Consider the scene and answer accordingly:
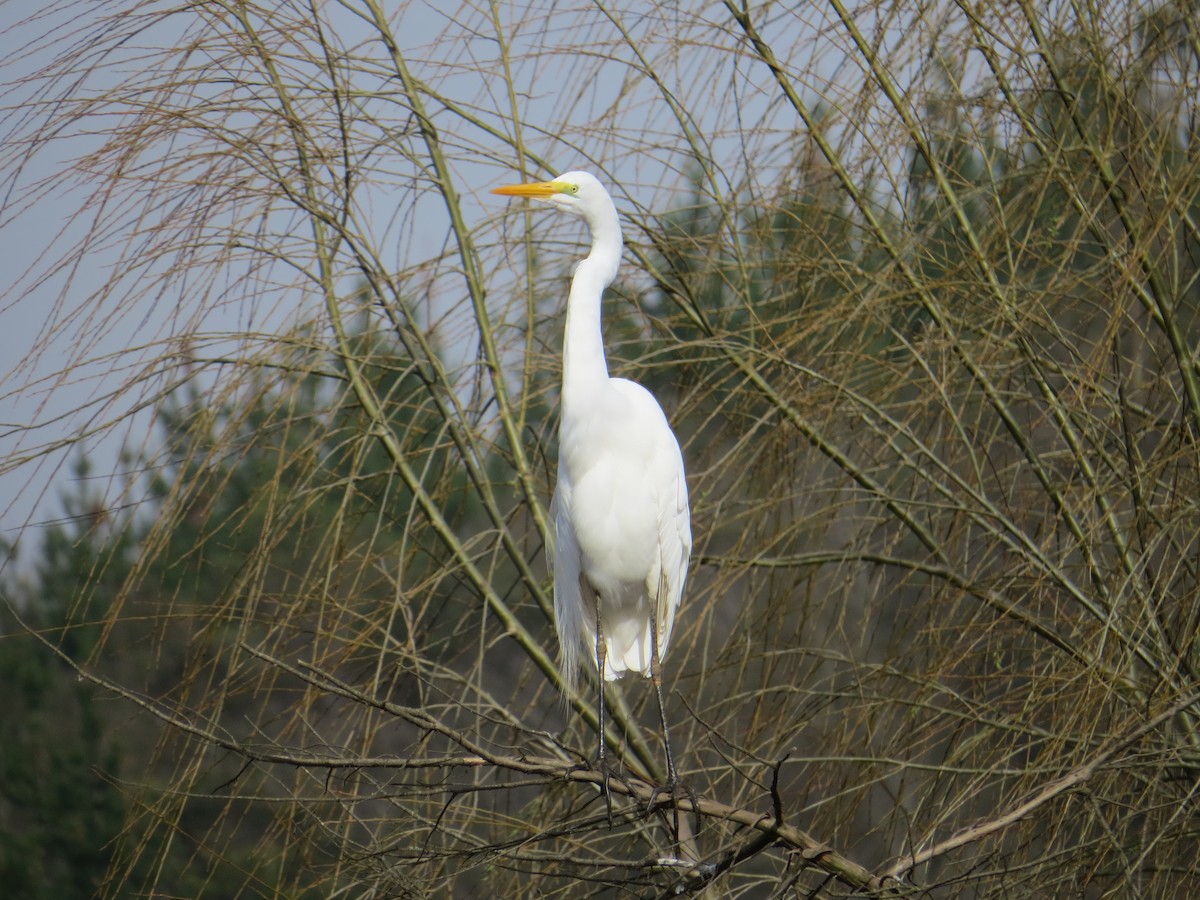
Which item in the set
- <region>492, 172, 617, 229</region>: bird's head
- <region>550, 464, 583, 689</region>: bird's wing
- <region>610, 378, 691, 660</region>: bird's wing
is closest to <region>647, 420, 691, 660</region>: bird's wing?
<region>610, 378, 691, 660</region>: bird's wing

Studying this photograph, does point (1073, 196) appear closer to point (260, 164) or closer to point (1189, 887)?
point (1189, 887)

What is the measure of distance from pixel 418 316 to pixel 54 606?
801cm

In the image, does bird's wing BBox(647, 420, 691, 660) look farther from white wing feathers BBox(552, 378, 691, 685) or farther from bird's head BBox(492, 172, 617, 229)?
bird's head BBox(492, 172, 617, 229)

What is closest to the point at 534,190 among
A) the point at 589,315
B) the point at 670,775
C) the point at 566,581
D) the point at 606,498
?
the point at 589,315

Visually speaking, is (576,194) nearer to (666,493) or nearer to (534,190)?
(534,190)

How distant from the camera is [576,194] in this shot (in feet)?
8.66

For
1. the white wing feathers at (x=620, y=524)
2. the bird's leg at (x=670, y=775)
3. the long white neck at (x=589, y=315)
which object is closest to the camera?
the bird's leg at (x=670, y=775)

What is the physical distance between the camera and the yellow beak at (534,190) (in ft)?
8.70

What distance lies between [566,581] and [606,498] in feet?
0.86

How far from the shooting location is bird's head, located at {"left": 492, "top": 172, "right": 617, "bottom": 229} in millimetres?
2625

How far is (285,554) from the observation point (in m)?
9.29

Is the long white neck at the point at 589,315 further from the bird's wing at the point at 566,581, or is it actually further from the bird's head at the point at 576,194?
the bird's wing at the point at 566,581

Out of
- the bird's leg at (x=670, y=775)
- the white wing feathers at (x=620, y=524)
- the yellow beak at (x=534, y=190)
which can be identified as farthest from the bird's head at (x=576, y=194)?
the bird's leg at (x=670, y=775)

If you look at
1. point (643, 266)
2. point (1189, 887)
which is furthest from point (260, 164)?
point (1189, 887)
